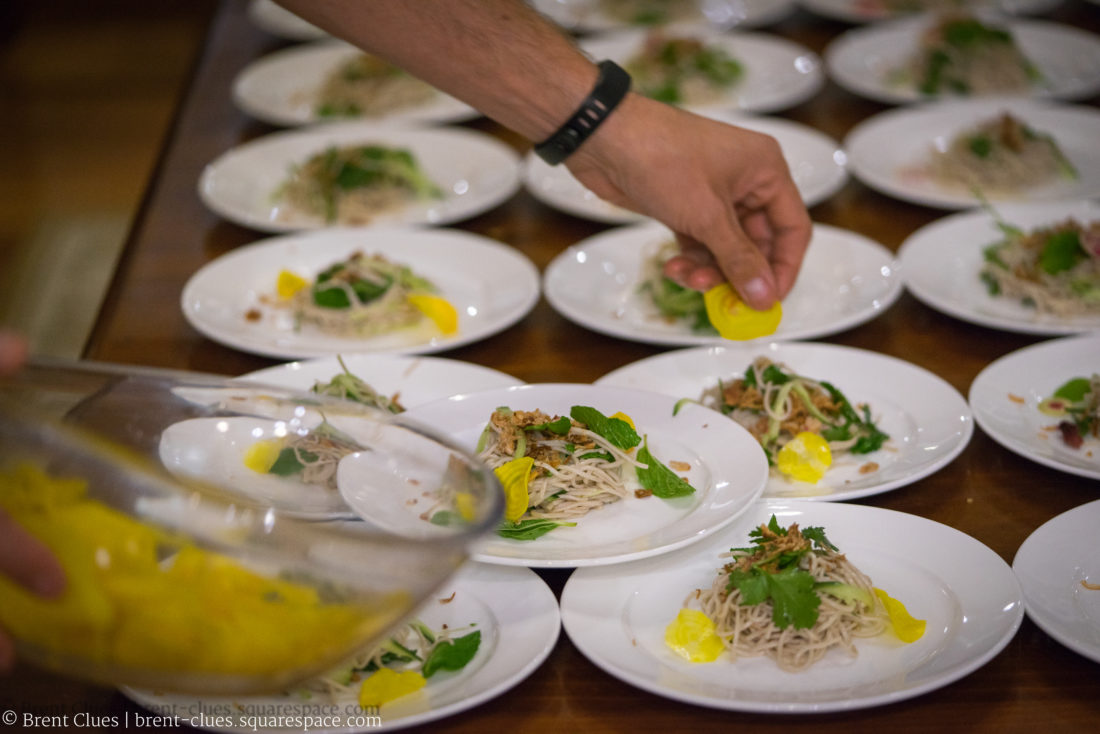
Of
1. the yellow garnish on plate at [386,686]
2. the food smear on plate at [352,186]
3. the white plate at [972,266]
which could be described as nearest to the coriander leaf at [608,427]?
the yellow garnish on plate at [386,686]

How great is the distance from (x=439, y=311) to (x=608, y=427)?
747 mm

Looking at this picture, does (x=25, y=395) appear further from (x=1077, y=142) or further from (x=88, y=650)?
(x=1077, y=142)

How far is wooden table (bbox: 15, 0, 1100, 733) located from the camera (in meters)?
1.38

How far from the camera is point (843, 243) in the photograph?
2.57 meters

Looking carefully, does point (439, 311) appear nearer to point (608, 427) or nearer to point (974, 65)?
point (608, 427)

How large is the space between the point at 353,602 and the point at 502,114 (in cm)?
110

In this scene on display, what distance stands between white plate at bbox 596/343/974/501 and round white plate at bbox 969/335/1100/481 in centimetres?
6

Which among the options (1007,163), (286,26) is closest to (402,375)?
(1007,163)

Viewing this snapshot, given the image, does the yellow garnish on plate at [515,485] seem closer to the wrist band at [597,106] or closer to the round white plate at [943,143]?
the wrist band at [597,106]

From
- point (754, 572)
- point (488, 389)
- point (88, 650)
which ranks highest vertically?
point (754, 572)

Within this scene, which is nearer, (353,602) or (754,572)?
(353,602)

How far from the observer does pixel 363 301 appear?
7.93ft

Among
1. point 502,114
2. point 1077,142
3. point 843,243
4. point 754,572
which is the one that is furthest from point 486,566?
point 1077,142

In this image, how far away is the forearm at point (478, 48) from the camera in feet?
6.21
